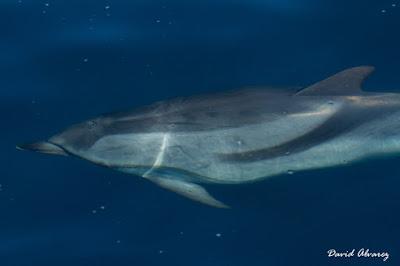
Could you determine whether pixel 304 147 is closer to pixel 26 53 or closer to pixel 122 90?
pixel 122 90

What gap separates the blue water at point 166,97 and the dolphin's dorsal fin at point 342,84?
3.44 ft

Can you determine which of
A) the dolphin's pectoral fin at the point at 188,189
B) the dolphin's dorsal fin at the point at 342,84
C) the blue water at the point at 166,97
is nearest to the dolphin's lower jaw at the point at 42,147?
the blue water at the point at 166,97

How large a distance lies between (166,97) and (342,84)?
2764mm

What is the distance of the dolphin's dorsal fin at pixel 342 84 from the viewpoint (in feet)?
28.4

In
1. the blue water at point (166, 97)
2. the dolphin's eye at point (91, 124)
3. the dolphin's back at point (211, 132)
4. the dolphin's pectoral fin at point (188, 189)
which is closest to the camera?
the dolphin's back at point (211, 132)

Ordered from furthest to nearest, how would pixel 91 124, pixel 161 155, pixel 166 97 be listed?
pixel 166 97
pixel 91 124
pixel 161 155

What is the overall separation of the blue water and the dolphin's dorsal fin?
1.05 meters

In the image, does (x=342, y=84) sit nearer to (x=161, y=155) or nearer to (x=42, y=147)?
(x=161, y=155)

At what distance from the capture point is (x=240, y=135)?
848 centimetres

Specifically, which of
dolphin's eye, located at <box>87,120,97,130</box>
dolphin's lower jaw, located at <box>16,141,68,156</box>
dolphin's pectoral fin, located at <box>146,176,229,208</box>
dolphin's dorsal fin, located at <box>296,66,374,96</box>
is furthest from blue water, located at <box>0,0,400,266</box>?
dolphin's dorsal fin, located at <box>296,66,374,96</box>

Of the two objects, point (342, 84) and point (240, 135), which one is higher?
point (342, 84)

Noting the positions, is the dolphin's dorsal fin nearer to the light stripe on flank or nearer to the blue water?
the blue water

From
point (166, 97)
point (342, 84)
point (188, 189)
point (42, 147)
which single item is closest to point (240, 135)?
point (188, 189)

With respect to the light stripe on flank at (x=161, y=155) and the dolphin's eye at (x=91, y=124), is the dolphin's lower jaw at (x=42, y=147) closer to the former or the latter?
the dolphin's eye at (x=91, y=124)
